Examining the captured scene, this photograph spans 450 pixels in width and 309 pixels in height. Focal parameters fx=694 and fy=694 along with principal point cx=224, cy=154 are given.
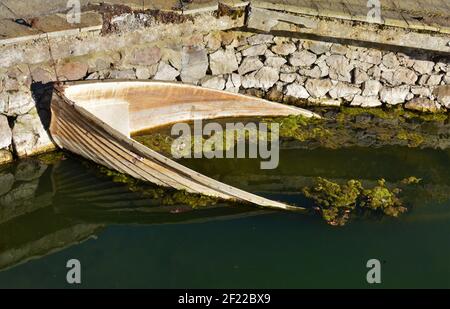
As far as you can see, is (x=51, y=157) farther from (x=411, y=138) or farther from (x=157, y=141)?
(x=411, y=138)

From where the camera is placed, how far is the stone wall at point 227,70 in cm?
908

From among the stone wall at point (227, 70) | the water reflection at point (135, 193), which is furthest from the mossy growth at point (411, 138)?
the stone wall at point (227, 70)

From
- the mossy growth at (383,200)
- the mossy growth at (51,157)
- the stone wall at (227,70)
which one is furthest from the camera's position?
the mossy growth at (51,157)

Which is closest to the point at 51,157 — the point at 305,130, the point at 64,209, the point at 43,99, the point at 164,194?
the point at 43,99

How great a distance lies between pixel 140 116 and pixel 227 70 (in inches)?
62.6

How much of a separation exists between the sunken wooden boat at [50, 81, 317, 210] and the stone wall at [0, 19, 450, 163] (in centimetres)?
40

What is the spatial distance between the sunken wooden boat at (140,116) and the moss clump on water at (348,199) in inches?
16.6

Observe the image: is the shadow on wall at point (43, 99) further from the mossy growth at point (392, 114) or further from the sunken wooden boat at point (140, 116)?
the mossy growth at point (392, 114)

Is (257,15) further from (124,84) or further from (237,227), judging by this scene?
(237,227)

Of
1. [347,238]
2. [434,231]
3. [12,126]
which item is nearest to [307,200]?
[347,238]

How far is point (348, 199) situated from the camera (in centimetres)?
889

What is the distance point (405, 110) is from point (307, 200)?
330 centimetres

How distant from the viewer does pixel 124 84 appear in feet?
30.6
